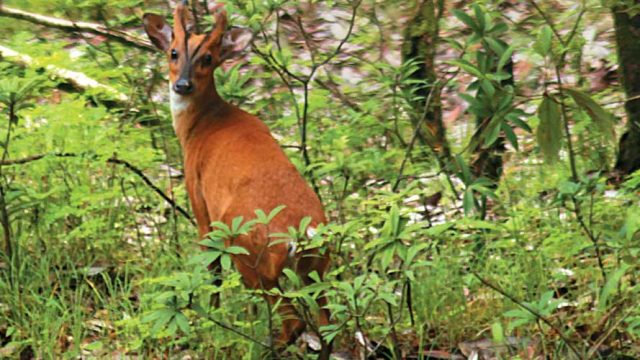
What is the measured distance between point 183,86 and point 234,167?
47 centimetres

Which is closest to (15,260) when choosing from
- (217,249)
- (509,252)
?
(217,249)

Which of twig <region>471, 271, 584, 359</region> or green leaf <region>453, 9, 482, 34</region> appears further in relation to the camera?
green leaf <region>453, 9, 482, 34</region>

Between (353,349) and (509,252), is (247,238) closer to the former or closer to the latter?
(353,349)

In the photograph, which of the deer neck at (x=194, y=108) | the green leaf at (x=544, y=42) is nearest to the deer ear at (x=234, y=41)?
the deer neck at (x=194, y=108)

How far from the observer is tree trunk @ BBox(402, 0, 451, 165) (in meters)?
4.88

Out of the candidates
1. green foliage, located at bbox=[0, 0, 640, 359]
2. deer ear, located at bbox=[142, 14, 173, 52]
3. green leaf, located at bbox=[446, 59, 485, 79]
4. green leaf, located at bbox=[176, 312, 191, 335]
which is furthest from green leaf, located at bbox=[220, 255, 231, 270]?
deer ear, located at bbox=[142, 14, 173, 52]

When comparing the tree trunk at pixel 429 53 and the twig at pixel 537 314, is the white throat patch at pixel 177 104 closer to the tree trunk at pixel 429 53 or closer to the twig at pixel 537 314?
the tree trunk at pixel 429 53

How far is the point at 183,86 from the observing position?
4.46 metres

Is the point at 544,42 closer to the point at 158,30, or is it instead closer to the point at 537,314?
the point at 537,314

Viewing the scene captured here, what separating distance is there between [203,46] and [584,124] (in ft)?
6.16

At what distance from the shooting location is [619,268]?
3861mm

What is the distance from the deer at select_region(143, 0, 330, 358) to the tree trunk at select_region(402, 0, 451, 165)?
81cm

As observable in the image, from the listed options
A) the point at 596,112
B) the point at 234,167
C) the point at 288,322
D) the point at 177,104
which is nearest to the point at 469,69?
the point at 596,112

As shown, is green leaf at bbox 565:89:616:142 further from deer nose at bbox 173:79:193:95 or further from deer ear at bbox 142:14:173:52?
deer ear at bbox 142:14:173:52
